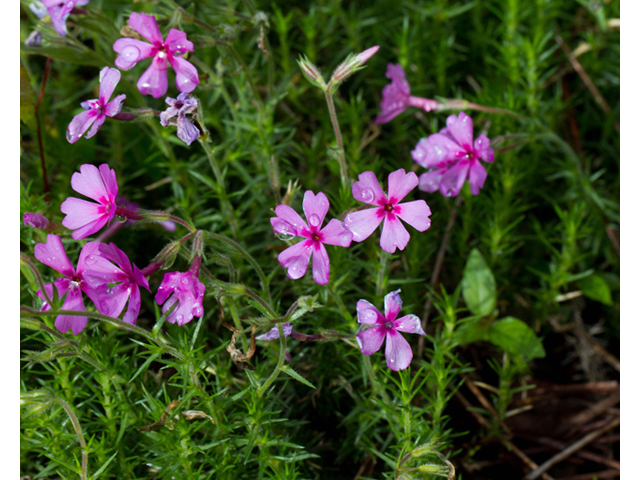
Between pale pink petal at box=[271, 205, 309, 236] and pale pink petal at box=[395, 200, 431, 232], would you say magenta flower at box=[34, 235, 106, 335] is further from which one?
pale pink petal at box=[395, 200, 431, 232]

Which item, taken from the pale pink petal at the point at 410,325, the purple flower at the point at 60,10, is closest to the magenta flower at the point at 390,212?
the pale pink petal at the point at 410,325

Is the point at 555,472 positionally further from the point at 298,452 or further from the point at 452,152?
the point at 452,152

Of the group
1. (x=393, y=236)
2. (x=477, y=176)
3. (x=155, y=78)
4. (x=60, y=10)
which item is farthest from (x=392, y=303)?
(x=60, y=10)

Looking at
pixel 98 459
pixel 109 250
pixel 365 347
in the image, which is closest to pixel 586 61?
pixel 365 347

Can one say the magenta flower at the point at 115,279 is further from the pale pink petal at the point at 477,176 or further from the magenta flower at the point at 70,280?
the pale pink petal at the point at 477,176

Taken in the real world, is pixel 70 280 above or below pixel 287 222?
below

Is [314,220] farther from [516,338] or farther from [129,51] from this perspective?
[516,338]
